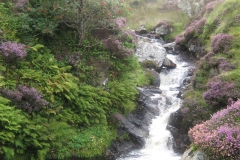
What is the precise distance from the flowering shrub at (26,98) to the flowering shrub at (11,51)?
1.76m

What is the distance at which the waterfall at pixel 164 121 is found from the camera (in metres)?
14.2

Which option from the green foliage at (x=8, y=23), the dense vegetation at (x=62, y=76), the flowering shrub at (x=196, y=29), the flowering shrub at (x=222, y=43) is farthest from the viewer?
the flowering shrub at (x=196, y=29)

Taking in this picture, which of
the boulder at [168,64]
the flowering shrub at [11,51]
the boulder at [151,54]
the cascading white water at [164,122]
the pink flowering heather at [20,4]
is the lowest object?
the cascading white water at [164,122]

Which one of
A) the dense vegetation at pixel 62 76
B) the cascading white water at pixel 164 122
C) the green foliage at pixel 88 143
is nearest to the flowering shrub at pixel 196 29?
the cascading white water at pixel 164 122

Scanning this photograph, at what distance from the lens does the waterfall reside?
14222mm

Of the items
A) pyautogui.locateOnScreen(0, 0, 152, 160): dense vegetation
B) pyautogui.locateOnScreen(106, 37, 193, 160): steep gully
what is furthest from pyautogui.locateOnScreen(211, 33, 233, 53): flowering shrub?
pyautogui.locateOnScreen(0, 0, 152, 160): dense vegetation

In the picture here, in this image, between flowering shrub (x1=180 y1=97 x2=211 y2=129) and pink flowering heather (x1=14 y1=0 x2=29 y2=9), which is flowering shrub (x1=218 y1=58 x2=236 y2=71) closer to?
flowering shrub (x1=180 y1=97 x2=211 y2=129)

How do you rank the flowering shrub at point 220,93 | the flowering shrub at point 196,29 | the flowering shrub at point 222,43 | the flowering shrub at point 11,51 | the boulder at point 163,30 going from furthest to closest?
the boulder at point 163,30 < the flowering shrub at point 196,29 < the flowering shrub at point 222,43 < the flowering shrub at point 220,93 < the flowering shrub at point 11,51

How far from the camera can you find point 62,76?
1342 cm

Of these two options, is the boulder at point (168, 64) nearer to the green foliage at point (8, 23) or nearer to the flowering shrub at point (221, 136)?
the flowering shrub at point (221, 136)

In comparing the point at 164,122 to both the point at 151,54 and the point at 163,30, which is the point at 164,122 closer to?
the point at 151,54

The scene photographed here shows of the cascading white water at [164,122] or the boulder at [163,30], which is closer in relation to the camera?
the cascading white water at [164,122]

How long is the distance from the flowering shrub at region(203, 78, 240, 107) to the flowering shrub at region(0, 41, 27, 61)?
10.6 metres

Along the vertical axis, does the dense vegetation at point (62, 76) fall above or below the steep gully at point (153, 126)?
above
